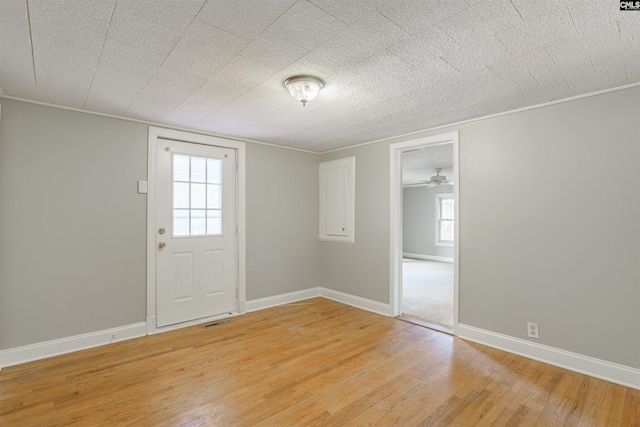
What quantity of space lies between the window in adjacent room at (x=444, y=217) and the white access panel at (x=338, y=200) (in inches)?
226

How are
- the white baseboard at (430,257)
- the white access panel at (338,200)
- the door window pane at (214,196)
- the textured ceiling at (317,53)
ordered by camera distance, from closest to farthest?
the textured ceiling at (317,53)
the door window pane at (214,196)
the white access panel at (338,200)
the white baseboard at (430,257)

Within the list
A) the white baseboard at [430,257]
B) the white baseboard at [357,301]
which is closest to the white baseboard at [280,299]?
the white baseboard at [357,301]

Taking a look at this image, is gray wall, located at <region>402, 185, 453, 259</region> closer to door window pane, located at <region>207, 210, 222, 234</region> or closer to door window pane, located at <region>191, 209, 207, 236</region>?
door window pane, located at <region>207, 210, 222, 234</region>

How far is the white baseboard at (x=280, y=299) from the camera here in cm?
423

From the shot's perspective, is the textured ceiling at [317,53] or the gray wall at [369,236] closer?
the textured ceiling at [317,53]

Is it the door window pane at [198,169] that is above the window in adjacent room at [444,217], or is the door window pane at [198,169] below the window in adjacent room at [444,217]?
above

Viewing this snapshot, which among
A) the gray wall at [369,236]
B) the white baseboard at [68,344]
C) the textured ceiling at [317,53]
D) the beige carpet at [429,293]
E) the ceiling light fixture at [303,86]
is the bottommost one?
the beige carpet at [429,293]

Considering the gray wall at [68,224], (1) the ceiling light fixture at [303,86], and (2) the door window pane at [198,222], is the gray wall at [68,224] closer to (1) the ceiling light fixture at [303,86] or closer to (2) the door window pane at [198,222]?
(2) the door window pane at [198,222]

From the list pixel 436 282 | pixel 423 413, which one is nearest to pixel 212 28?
pixel 423 413

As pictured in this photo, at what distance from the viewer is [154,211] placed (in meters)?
3.46

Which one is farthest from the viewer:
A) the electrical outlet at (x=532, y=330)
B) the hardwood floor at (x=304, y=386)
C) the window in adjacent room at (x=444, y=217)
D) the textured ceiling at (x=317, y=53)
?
the window in adjacent room at (x=444, y=217)

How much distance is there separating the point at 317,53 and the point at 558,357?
3129 mm

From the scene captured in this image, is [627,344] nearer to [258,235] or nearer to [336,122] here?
[336,122]

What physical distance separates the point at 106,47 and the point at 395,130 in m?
2.85
